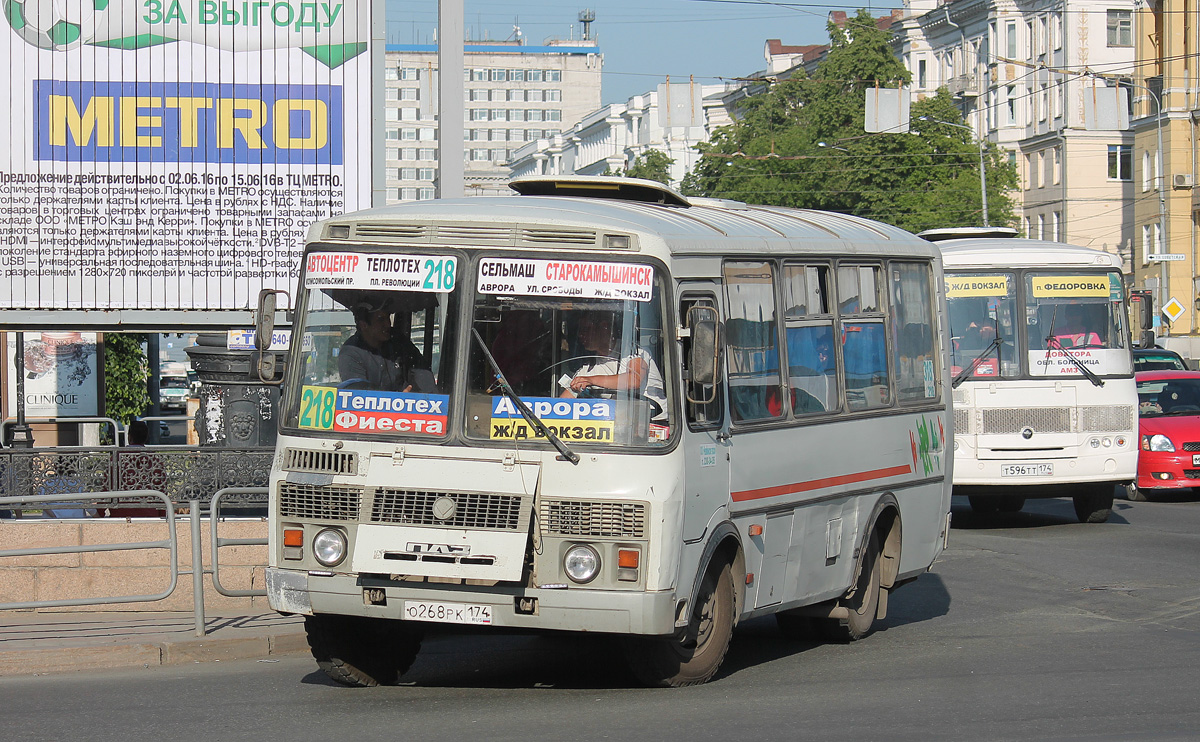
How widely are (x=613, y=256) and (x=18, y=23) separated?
7.31 metres

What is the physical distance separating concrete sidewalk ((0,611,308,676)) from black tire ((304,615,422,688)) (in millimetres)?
1362

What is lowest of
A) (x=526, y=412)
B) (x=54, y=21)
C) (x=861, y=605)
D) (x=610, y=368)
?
(x=861, y=605)

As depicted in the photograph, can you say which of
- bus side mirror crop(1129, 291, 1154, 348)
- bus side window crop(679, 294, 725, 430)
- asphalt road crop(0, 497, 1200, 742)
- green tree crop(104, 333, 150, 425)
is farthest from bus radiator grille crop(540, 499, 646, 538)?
green tree crop(104, 333, 150, 425)

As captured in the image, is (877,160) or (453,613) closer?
(453,613)

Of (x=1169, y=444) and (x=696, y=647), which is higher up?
(x=1169, y=444)

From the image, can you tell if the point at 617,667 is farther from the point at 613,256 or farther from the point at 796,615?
the point at 613,256

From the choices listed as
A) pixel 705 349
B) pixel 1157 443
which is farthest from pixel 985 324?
pixel 705 349

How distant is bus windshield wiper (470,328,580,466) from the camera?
802cm

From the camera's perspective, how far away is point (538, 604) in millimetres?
8016

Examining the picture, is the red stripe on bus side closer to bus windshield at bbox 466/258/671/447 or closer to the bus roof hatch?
bus windshield at bbox 466/258/671/447

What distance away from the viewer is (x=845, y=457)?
34.0 ft

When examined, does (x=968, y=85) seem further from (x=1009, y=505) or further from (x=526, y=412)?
(x=526, y=412)

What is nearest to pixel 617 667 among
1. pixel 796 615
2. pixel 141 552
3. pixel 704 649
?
pixel 704 649

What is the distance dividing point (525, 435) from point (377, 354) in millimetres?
908
